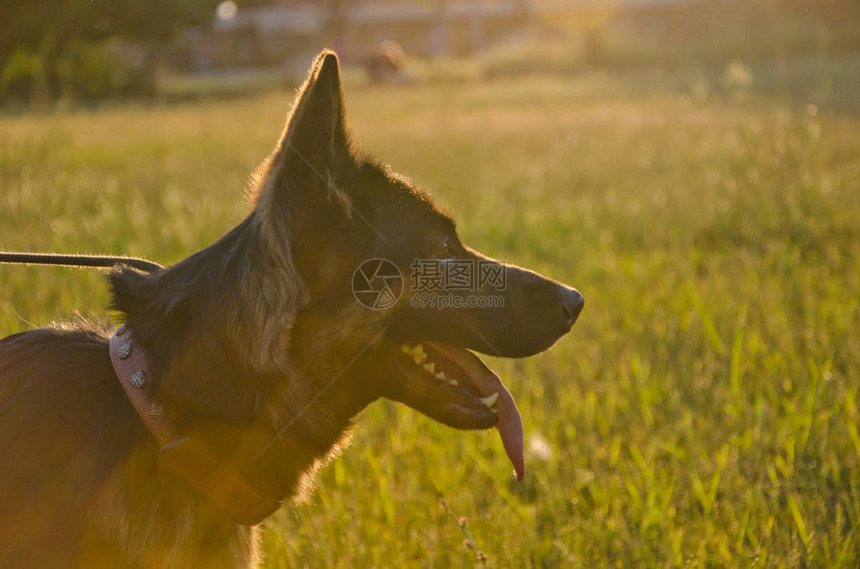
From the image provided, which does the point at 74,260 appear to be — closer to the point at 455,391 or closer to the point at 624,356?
the point at 455,391

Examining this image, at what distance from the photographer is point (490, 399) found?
95.6 inches

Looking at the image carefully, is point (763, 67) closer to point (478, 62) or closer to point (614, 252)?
point (478, 62)

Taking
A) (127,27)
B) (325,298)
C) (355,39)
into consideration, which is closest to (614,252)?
(127,27)

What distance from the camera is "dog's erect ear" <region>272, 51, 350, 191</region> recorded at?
1966mm

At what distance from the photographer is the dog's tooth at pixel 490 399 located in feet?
7.93

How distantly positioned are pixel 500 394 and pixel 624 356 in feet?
7.73

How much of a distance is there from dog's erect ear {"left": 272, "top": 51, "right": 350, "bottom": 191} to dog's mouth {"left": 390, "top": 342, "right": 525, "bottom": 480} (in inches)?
26.0

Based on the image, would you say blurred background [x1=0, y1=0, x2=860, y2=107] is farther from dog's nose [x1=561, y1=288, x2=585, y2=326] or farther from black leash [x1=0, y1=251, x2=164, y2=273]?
dog's nose [x1=561, y1=288, x2=585, y2=326]

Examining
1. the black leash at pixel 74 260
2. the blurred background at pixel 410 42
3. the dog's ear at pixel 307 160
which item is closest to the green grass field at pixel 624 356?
the black leash at pixel 74 260

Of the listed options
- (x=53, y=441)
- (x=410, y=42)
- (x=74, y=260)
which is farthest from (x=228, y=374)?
(x=410, y=42)

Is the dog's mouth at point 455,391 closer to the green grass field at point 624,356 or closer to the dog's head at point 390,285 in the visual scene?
the dog's head at point 390,285

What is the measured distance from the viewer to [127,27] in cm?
549

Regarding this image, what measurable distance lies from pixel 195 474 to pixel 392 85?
3391 centimetres

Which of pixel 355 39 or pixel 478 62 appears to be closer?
pixel 478 62
